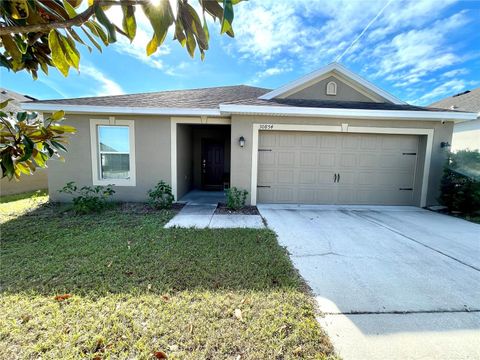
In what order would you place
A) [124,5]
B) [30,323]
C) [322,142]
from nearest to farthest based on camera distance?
[124,5] < [30,323] < [322,142]

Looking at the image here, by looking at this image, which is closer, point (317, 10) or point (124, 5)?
point (124, 5)

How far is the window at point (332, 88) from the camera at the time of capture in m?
7.27

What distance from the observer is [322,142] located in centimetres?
662

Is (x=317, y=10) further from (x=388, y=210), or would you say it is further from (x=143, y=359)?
(x=143, y=359)

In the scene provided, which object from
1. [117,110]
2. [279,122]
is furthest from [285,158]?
[117,110]

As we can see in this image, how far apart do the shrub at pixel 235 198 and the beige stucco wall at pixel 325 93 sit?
12.5 feet

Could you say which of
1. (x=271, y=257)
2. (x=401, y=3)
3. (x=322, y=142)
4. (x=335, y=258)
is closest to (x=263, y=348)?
(x=271, y=257)

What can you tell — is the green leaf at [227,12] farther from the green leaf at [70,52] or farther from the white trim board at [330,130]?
the white trim board at [330,130]

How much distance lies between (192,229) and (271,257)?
74.1 inches

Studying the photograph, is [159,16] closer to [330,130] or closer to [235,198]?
[235,198]

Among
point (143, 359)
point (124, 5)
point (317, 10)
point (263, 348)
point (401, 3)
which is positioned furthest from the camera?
point (317, 10)

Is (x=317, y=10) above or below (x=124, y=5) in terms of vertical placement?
above

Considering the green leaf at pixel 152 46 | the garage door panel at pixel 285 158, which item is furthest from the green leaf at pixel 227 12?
the garage door panel at pixel 285 158

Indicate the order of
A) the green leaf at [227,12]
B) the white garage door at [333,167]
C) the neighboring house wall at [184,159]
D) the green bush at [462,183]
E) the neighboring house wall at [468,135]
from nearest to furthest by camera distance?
the green leaf at [227,12]
the green bush at [462,183]
the white garage door at [333,167]
the neighboring house wall at [184,159]
the neighboring house wall at [468,135]
